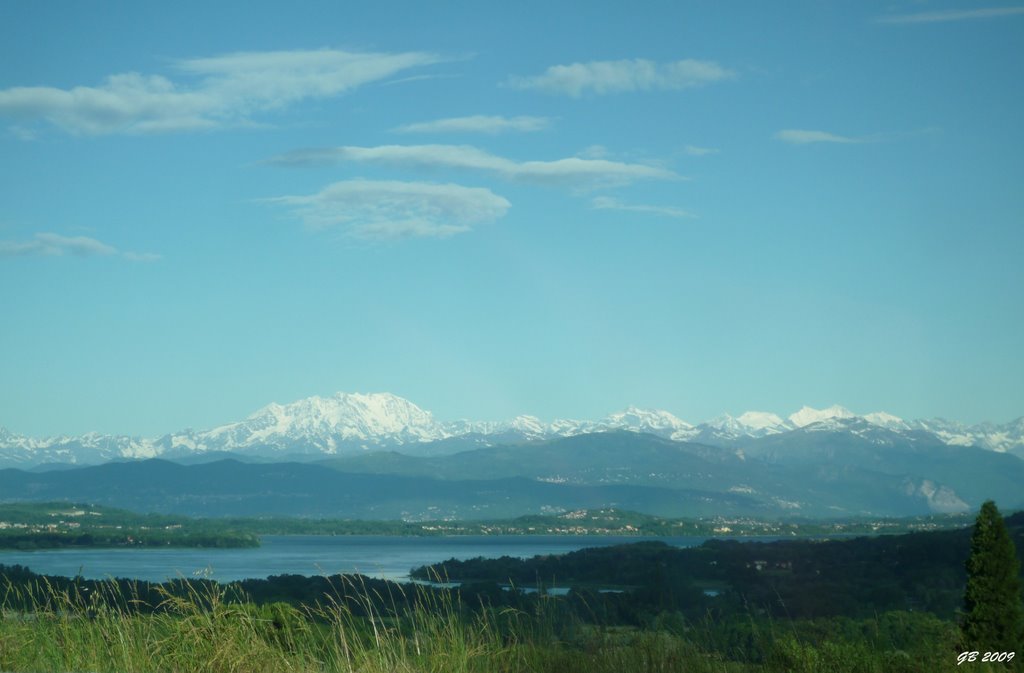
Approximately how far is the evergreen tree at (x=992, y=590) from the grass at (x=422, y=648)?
107 centimetres

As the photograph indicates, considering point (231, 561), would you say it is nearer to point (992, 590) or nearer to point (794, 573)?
point (794, 573)

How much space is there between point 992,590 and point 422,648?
6.05 meters

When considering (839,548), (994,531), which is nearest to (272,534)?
(839,548)

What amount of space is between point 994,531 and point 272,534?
16316cm

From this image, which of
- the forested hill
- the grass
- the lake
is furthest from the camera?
the lake

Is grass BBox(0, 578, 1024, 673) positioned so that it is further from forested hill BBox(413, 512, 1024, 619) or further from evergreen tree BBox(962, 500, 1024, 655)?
forested hill BBox(413, 512, 1024, 619)

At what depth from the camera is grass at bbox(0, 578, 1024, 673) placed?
726cm

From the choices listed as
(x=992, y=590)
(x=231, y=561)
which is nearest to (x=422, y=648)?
(x=992, y=590)

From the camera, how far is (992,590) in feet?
34.1

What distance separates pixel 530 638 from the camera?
321 inches

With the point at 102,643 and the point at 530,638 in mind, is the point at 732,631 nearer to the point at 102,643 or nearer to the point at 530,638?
the point at 530,638

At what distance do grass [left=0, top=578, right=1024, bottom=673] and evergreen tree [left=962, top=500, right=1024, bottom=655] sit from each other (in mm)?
1069

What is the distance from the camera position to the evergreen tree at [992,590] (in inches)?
379

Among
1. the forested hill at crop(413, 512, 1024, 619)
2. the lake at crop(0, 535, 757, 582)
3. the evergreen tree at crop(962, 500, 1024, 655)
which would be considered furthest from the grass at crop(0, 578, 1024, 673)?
the forested hill at crop(413, 512, 1024, 619)
